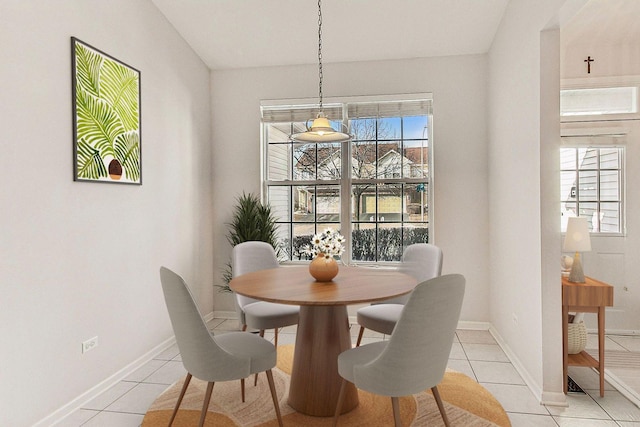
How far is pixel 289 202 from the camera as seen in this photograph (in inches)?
176

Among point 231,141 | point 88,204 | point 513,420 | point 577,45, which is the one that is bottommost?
point 513,420

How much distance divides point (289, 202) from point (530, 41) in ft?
9.09

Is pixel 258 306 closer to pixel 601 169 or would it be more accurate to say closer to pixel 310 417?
pixel 310 417

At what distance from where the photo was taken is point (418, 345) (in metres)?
1.71

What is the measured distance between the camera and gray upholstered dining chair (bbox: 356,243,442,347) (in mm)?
2639

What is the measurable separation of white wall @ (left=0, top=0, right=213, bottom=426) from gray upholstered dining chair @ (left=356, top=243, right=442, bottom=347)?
183cm

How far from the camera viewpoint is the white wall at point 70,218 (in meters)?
2.07

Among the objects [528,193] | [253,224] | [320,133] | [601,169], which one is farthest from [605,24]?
[253,224]

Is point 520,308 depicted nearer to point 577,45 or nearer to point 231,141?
point 577,45

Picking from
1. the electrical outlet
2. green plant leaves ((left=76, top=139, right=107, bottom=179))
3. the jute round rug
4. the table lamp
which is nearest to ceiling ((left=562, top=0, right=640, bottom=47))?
the table lamp

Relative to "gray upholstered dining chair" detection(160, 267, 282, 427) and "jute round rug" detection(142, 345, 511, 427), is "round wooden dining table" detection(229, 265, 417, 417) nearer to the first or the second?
"jute round rug" detection(142, 345, 511, 427)

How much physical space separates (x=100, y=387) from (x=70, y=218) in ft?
3.95

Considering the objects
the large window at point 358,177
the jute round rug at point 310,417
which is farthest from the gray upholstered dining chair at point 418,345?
the large window at point 358,177

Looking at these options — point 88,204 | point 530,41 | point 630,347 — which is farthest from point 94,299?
point 630,347
